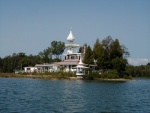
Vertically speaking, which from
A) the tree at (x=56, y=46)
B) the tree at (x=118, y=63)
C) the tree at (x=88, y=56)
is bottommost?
the tree at (x=118, y=63)

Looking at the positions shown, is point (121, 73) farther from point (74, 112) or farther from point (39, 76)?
point (74, 112)

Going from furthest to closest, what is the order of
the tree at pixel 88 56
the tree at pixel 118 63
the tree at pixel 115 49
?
1. the tree at pixel 88 56
2. the tree at pixel 115 49
3. the tree at pixel 118 63

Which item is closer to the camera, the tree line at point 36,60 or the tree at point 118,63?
the tree at point 118,63

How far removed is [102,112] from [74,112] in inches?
88.5

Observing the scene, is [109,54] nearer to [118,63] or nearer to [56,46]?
[118,63]

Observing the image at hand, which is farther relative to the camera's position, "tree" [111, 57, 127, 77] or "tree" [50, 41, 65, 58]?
"tree" [50, 41, 65, 58]

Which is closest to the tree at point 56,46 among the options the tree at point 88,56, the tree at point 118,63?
the tree at point 88,56

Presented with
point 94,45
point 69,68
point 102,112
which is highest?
point 94,45

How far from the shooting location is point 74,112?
2394cm

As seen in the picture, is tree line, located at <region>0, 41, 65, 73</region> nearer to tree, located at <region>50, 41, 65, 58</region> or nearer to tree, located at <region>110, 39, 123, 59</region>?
tree, located at <region>50, 41, 65, 58</region>

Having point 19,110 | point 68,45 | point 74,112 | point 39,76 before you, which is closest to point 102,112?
point 74,112

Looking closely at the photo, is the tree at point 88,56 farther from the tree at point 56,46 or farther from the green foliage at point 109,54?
the tree at point 56,46

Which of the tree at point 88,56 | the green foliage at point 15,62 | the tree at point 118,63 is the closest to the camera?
the tree at point 118,63

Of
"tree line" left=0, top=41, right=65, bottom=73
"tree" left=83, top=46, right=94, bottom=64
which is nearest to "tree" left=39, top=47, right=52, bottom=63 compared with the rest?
"tree line" left=0, top=41, right=65, bottom=73
